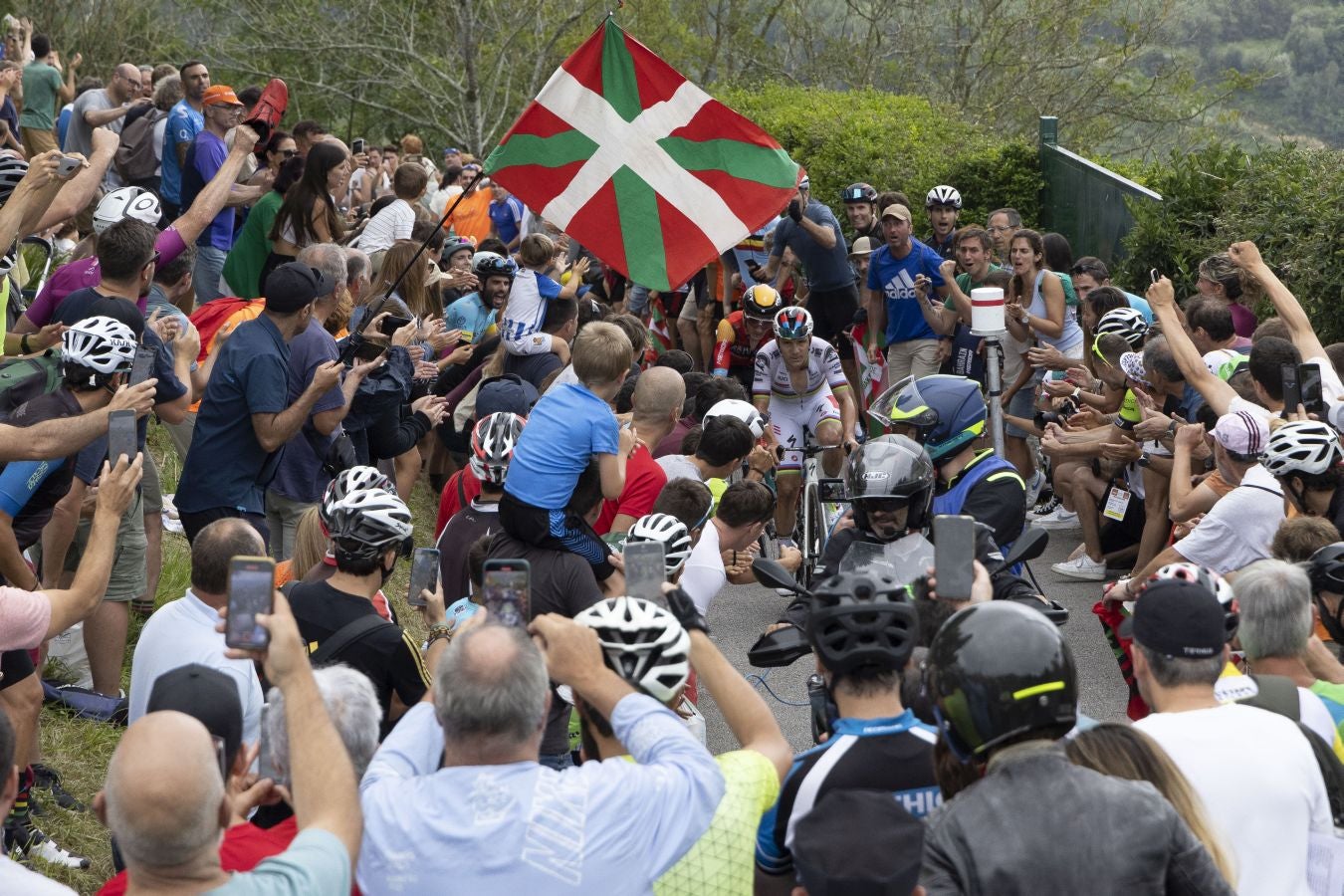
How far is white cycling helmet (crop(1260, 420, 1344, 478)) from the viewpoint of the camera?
5758 millimetres

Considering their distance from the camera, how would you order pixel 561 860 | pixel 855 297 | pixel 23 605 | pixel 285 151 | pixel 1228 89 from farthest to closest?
pixel 1228 89
pixel 855 297
pixel 285 151
pixel 23 605
pixel 561 860

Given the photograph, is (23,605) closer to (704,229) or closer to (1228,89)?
(704,229)

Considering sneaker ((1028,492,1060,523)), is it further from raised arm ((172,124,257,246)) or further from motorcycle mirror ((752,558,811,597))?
motorcycle mirror ((752,558,811,597))

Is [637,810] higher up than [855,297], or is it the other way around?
[637,810]

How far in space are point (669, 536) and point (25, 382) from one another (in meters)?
2.79

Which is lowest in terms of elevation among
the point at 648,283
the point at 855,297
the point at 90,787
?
the point at 90,787

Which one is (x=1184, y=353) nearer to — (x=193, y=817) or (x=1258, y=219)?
(x=1258, y=219)

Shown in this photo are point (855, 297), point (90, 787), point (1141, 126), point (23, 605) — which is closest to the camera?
point (23, 605)

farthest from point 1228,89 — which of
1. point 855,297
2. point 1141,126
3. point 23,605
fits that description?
point 23,605

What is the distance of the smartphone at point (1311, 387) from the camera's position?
21.4 ft

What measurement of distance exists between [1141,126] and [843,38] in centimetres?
671

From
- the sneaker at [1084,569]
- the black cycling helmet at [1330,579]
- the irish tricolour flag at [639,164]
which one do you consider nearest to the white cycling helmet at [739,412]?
the irish tricolour flag at [639,164]

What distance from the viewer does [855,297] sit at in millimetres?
13281

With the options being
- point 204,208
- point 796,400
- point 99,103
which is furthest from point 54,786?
point 99,103
